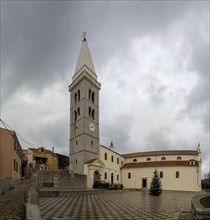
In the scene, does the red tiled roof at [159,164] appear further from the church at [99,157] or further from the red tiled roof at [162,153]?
the red tiled roof at [162,153]

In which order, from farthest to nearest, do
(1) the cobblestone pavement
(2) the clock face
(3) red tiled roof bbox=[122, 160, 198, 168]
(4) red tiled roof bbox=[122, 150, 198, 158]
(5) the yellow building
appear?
(5) the yellow building, (4) red tiled roof bbox=[122, 150, 198, 158], (3) red tiled roof bbox=[122, 160, 198, 168], (2) the clock face, (1) the cobblestone pavement

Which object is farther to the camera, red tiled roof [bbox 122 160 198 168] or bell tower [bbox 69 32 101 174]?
red tiled roof [bbox 122 160 198 168]

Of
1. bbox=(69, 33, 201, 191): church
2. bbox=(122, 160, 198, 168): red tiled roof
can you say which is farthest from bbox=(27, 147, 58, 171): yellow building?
bbox=(122, 160, 198, 168): red tiled roof

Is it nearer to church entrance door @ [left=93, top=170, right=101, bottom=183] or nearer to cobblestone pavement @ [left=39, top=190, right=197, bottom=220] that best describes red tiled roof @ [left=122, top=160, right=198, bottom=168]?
church entrance door @ [left=93, top=170, right=101, bottom=183]

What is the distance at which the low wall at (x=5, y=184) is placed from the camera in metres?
21.5

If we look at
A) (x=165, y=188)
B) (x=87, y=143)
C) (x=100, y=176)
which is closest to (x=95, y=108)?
(x=87, y=143)

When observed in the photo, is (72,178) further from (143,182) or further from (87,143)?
(143,182)

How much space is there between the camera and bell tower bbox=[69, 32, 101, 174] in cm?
3828

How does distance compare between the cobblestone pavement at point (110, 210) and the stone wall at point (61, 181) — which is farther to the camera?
the stone wall at point (61, 181)

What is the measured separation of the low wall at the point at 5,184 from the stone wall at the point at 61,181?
4.99 m

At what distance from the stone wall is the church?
3.35 metres

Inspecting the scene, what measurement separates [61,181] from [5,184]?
8.38 m

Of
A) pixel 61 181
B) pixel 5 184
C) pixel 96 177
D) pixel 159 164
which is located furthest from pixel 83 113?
pixel 5 184

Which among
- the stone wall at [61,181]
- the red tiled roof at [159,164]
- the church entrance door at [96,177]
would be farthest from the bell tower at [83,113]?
the red tiled roof at [159,164]
